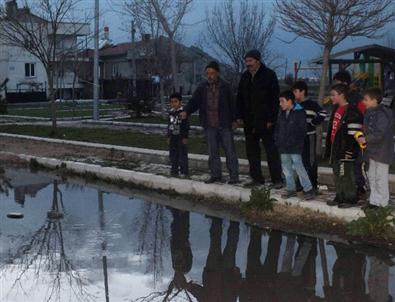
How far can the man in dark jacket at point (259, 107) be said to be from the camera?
873cm

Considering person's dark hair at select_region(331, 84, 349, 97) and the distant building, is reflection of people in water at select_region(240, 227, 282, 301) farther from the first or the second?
the distant building

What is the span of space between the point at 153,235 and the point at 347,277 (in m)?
2.54

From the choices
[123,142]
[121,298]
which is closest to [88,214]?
[121,298]

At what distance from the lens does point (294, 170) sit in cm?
838

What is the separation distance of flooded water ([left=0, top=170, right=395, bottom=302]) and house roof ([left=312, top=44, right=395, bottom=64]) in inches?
586

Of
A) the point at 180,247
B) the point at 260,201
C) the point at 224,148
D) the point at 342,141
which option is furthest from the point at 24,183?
the point at 342,141

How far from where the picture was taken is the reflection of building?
1009 centimetres

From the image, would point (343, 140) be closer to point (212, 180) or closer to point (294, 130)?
point (294, 130)

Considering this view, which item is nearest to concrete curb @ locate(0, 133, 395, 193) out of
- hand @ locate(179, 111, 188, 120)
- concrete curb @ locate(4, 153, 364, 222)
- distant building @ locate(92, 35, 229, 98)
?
concrete curb @ locate(4, 153, 364, 222)

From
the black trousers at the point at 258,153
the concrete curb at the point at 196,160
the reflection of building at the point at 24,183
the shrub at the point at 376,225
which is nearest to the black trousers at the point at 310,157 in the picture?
the black trousers at the point at 258,153

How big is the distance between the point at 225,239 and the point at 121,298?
209 cm

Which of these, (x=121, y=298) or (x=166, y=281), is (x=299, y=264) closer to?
(x=166, y=281)

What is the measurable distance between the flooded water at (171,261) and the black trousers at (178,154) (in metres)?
1.64

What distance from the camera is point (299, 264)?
20.2 feet
